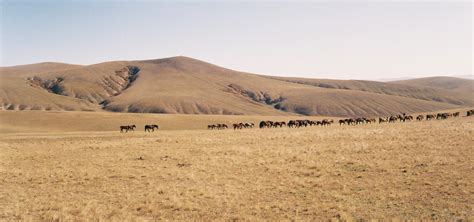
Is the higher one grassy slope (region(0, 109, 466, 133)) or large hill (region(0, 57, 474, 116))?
large hill (region(0, 57, 474, 116))

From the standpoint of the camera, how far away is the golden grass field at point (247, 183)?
1389 cm

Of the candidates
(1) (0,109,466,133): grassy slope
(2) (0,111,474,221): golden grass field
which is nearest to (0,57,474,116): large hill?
(1) (0,109,466,133): grassy slope

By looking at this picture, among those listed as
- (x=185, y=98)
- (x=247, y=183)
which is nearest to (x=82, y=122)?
(x=247, y=183)

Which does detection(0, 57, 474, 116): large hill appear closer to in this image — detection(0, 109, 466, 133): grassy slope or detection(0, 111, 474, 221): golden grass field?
detection(0, 109, 466, 133): grassy slope

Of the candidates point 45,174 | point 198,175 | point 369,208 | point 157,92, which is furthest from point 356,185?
point 157,92

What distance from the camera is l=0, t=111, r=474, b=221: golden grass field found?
13.9 meters

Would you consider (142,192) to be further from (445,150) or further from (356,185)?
(445,150)

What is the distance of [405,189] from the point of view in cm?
1616

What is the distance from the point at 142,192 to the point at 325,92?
567 feet

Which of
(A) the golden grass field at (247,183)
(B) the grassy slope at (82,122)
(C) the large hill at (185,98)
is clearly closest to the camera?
(A) the golden grass field at (247,183)

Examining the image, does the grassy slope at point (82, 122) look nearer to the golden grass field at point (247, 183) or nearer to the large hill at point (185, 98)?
the golden grass field at point (247, 183)

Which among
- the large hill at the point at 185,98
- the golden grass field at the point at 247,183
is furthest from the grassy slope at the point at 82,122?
the large hill at the point at 185,98

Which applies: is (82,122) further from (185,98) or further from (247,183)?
(185,98)

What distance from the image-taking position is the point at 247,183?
18266 mm
